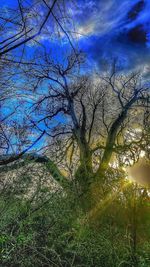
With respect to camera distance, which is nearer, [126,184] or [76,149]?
[126,184]

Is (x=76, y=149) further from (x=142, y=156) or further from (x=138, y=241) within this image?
(x=138, y=241)

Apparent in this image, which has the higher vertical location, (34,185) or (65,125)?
(65,125)

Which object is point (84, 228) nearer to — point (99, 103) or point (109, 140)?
point (109, 140)

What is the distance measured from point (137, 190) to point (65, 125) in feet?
48.2

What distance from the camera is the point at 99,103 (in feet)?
71.6

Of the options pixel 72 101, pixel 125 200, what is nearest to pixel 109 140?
pixel 72 101

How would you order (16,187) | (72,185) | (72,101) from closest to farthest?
(16,187) < (72,185) < (72,101)

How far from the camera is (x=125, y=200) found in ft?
28.1

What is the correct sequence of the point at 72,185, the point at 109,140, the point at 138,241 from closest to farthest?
1. the point at 138,241
2. the point at 72,185
3. the point at 109,140

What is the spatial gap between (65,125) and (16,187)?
16073 mm

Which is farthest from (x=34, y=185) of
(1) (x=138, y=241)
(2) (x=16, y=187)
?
(1) (x=138, y=241)

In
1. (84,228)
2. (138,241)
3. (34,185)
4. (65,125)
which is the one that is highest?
(65,125)

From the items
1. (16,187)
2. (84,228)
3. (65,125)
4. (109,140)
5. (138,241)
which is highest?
(65,125)

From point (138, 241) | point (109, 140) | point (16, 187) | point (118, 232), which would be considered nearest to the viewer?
point (16, 187)
